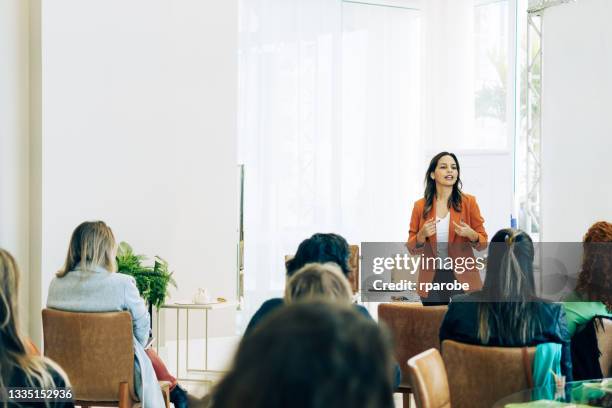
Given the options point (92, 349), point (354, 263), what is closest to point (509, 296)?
point (92, 349)

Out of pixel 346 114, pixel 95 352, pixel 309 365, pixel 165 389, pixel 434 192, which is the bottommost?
pixel 165 389

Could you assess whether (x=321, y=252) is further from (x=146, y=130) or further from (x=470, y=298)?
(x=146, y=130)

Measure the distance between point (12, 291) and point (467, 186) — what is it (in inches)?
298

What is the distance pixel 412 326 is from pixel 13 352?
2876 millimetres

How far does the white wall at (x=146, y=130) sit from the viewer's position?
7043mm

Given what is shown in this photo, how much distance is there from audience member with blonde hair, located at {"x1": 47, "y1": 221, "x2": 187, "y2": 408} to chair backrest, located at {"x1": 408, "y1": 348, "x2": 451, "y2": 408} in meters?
1.87

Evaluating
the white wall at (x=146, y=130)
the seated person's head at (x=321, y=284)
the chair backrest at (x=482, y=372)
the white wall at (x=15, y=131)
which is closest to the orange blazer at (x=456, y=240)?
the chair backrest at (x=482, y=372)

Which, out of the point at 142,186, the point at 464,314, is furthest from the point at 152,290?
the point at 464,314

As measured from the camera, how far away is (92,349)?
4273 mm

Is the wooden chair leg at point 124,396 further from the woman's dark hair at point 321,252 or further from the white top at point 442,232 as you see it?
the white top at point 442,232

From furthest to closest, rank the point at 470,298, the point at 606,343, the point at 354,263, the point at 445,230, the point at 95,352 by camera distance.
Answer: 1. the point at 354,263
2. the point at 445,230
3. the point at 95,352
4. the point at 606,343
5. the point at 470,298

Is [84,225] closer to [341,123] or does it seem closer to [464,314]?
[464,314]

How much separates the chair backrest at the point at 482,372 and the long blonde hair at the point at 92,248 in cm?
185

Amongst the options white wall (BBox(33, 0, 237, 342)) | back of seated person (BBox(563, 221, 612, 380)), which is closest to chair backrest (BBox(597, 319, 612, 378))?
back of seated person (BBox(563, 221, 612, 380))
